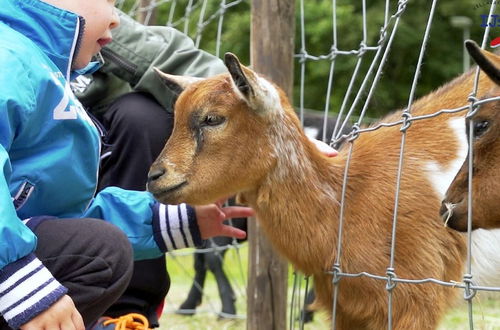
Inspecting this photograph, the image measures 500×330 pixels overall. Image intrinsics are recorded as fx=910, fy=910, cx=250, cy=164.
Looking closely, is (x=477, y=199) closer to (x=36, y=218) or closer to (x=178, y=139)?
(x=178, y=139)

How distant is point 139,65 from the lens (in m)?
3.60

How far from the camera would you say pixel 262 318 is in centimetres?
365

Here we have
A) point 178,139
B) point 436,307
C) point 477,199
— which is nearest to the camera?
point 477,199

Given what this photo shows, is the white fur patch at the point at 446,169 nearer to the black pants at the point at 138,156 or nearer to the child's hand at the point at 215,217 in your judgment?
the child's hand at the point at 215,217

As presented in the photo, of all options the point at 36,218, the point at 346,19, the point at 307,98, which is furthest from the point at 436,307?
the point at 307,98

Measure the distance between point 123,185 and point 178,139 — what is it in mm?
562

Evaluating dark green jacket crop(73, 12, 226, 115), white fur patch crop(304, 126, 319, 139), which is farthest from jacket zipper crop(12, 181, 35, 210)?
white fur patch crop(304, 126, 319, 139)

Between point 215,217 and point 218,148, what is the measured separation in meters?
0.31

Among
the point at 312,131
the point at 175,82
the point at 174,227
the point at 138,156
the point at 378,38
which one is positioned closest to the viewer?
the point at 174,227

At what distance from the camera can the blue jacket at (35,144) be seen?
2.19 m

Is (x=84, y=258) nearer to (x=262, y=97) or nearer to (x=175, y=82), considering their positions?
(x=262, y=97)

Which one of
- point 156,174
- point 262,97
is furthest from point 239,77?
point 156,174

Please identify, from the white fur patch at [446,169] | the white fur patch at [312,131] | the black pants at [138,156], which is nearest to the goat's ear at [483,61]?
the white fur patch at [446,169]

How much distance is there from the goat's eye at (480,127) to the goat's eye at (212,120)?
84 cm
